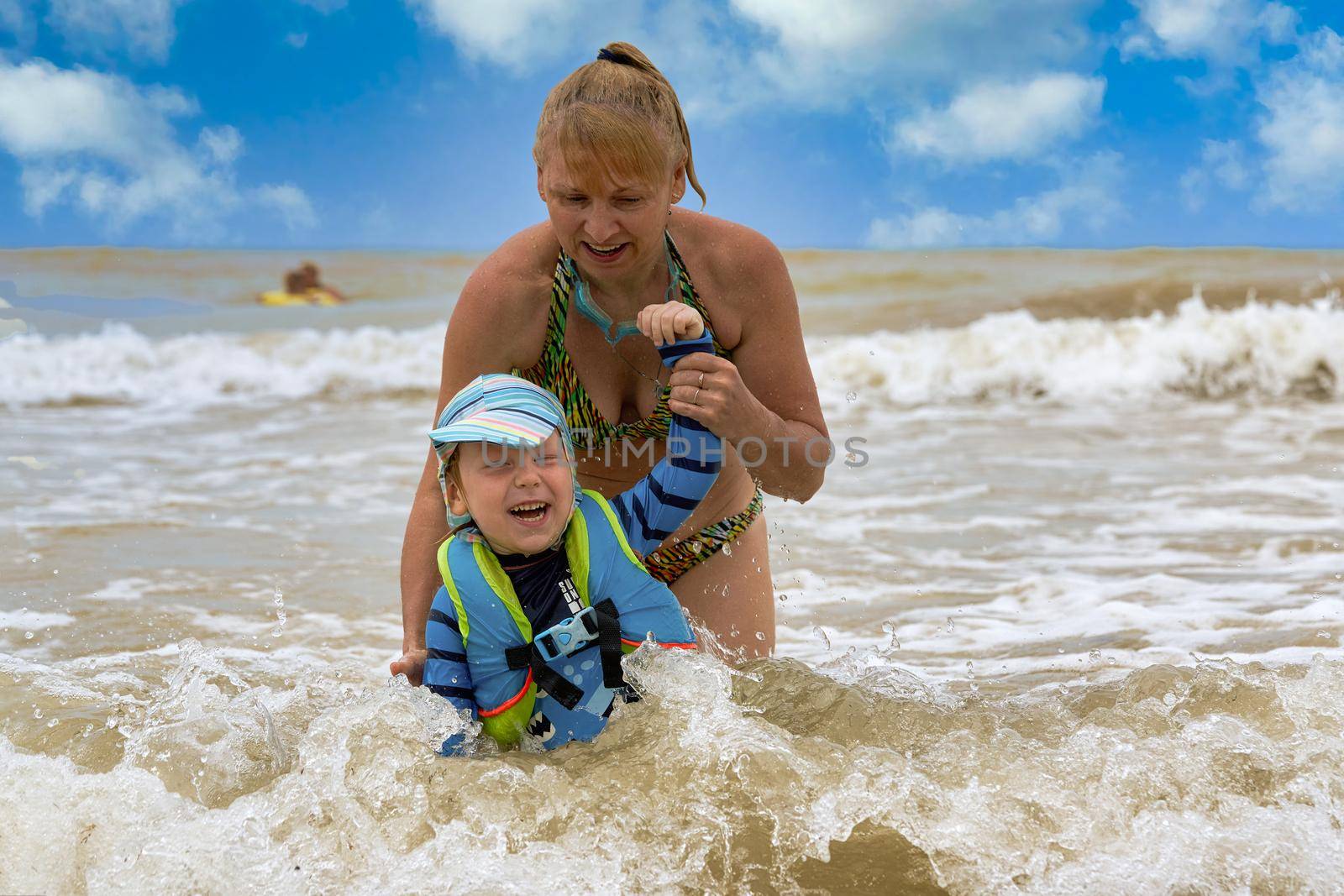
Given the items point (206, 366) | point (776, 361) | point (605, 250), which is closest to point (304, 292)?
point (206, 366)

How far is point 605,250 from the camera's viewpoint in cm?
302

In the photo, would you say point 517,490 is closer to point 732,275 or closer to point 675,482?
point 675,482

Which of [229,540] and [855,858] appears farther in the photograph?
[229,540]

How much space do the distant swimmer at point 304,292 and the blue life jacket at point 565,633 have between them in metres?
16.0

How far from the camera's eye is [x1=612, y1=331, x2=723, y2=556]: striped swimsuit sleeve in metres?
2.79

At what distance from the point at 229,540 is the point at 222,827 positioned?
390cm

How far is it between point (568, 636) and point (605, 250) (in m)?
0.93

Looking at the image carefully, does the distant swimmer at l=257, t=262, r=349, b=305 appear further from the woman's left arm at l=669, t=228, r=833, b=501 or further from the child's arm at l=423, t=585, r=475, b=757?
the child's arm at l=423, t=585, r=475, b=757

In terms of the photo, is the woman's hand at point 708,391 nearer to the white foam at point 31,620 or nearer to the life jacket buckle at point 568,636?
the life jacket buckle at point 568,636

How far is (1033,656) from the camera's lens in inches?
163

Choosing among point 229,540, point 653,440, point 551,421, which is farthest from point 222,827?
point 229,540

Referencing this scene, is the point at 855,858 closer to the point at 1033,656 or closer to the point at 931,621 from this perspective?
the point at 1033,656

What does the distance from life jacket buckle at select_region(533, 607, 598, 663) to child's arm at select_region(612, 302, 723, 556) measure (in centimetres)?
23

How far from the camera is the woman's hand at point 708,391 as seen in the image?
8.91ft
